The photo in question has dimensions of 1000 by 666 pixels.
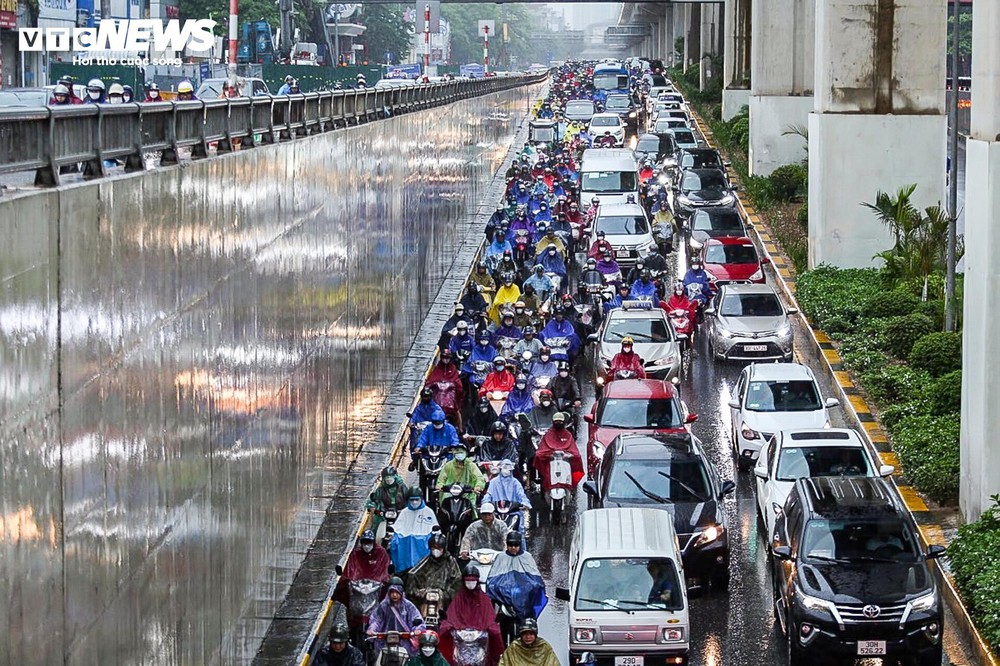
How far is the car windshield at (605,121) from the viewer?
65312 mm

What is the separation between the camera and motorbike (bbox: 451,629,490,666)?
13875 millimetres

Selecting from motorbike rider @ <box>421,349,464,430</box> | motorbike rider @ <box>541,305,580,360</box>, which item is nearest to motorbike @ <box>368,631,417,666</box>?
motorbike rider @ <box>421,349,464,430</box>

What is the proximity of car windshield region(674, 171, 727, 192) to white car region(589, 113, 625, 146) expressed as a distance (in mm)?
15763

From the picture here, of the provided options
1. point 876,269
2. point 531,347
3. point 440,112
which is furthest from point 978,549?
point 440,112

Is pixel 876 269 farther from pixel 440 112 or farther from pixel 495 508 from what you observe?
pixel 495 508

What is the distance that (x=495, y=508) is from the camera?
54.4 ft

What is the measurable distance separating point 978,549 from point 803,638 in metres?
2.69

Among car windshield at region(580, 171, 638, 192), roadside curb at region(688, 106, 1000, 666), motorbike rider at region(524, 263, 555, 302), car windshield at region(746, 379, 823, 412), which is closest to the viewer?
roadside curb at region(688, 106, 1000, 666)

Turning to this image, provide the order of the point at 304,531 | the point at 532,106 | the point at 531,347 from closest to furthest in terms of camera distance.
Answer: the point at 304,531 → the point at 531,347 → the point at 532,106

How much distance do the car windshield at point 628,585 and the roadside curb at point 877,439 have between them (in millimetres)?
2695

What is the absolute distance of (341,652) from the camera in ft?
43.5

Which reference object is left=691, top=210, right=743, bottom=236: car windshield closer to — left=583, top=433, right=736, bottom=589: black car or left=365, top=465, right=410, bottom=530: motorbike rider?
left=583, top=433, right=736, bottom=589: black car

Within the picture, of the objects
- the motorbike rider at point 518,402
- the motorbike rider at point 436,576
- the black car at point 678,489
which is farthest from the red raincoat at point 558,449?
the motorbike rider at point 436,576

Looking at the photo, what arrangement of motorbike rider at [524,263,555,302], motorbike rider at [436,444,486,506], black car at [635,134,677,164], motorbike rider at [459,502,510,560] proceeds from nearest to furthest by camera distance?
motorbike rider at [459,502,510,560], motorbike rider at [436,444,486,506], motorbike rider at [524,263,555,302], black car at [635,134,677,164]
